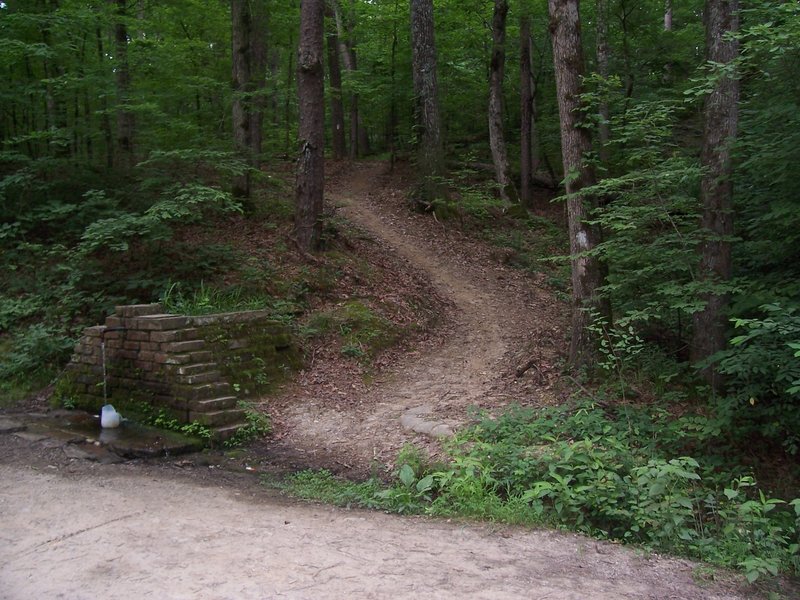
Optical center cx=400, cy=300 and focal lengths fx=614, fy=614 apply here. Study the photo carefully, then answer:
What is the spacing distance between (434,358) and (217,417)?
403 cm

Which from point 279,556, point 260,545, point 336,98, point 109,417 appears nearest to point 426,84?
point 336,98

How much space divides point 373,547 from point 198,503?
1.84 meters

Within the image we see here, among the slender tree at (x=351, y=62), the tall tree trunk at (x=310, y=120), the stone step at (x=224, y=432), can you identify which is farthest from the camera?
the slender tree at (x=351, y=62)

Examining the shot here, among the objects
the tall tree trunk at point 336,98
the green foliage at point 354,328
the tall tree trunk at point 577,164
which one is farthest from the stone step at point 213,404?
the tall tree trunk at point 336,98

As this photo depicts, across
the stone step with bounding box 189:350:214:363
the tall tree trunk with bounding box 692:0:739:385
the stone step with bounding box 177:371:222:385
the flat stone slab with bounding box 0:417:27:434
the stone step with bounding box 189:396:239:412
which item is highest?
the tall tree trunk with bounding box 692:0:739:385

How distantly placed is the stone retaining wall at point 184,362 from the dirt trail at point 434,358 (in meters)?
0.74

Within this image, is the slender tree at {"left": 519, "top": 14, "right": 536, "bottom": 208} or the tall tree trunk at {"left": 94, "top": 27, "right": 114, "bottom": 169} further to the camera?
the slender tree at {"left": 519, "top": 14, "right": 536, "bottom": 208}

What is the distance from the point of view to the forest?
561cm

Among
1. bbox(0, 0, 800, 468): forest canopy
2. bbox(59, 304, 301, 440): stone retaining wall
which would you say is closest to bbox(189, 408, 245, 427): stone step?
bbox(59, 304, 301, 440): stone retaining wall

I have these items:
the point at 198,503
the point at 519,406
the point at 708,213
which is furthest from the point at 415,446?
the point at 708,213

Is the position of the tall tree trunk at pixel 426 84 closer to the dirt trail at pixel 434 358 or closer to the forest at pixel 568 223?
the forest at pixel 568 223

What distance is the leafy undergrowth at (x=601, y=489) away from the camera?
4.75 m

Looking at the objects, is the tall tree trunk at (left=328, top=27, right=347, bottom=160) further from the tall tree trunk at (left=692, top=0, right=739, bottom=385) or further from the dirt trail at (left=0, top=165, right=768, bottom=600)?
the dirt trail at (left=0, top=165, right=768, bottom=600)

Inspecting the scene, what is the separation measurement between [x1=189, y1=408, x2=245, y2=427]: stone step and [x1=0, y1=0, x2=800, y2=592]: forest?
8.05 feet
